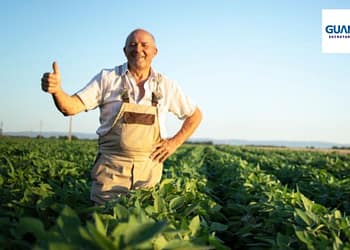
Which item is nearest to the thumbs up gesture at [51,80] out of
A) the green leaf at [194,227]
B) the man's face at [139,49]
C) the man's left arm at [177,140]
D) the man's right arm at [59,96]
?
the man's right arm at [59,96]

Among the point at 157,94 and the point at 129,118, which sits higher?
the point at 157,94

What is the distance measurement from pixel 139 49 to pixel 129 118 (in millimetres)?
545

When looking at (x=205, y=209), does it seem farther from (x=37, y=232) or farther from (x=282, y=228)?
(x=37, y=232)

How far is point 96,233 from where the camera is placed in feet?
4.26

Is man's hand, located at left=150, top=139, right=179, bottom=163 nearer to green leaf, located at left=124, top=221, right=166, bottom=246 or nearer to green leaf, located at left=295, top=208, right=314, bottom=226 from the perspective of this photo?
green leaf, located at left=295, top=208, right=314, bottom=226

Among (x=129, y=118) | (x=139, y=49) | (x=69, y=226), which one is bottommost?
(x=69, y=226)

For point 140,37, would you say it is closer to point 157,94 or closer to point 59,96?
point 157,94

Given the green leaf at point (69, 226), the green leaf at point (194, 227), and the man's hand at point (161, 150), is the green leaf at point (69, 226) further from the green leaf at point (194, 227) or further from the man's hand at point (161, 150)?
the man's hand at point (161, 150)

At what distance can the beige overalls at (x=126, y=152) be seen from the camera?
3.32m

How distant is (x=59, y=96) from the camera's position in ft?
9.75

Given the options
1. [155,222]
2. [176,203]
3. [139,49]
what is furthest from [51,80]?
[155,222]

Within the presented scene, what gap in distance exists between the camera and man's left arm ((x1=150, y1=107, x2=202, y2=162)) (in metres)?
3.54

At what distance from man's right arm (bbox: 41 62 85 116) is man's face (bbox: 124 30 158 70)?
532 mm

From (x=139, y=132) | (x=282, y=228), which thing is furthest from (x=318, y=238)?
(x=139, y=132)
